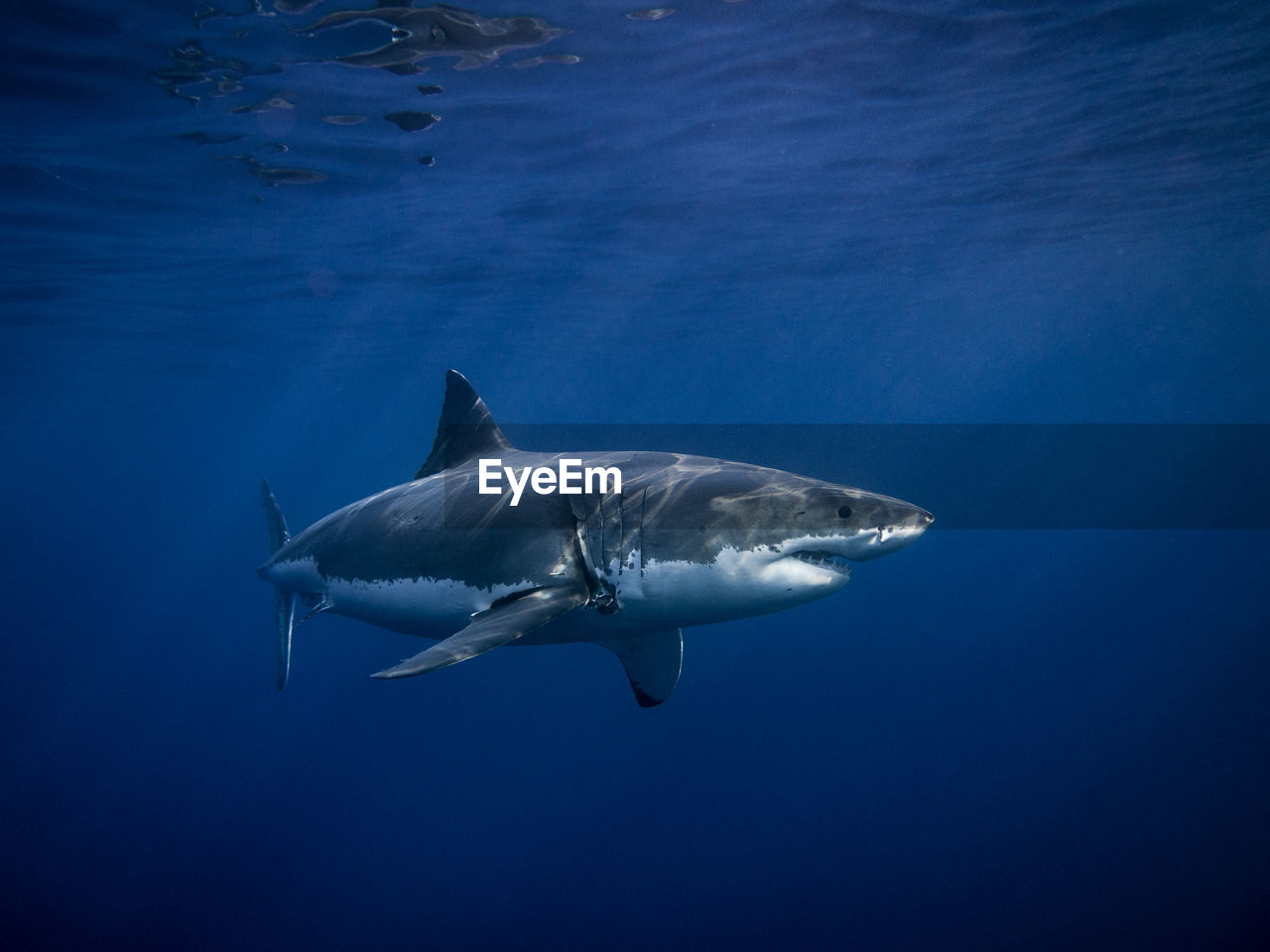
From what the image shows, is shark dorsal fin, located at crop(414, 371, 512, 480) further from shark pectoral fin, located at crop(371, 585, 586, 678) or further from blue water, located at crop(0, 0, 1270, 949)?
blue water, located at crop(0, 0, 1270, 949)

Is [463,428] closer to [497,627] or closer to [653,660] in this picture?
[653,660]

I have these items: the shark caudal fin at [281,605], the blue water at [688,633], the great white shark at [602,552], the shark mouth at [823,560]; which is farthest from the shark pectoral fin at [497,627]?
the blue water at [688,633]

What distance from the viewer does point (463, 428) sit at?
23.8 ft

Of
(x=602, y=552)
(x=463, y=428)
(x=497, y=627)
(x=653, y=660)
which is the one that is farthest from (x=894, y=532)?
(x=463, y=428)

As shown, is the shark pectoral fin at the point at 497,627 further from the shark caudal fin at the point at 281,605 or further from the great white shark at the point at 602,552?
the shark caudal fin at the point at 281,605

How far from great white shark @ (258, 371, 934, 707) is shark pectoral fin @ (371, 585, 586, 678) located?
15 mm

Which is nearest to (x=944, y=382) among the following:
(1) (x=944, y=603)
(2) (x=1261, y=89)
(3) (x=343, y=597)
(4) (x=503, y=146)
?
(1) (x=944, y=603)

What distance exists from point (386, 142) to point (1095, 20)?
44.1ft

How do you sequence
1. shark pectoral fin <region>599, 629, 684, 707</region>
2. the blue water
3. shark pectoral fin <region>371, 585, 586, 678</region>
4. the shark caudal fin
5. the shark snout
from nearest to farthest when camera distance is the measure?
shark pectoral fin <region>371, 585, 586, 678</region>, the shark snout, shark pectoral fin <region>599, 629, 684, 707</region>, the shark caudal fin, the blue water

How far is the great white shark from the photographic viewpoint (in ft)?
13.1

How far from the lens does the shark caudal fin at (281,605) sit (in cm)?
900

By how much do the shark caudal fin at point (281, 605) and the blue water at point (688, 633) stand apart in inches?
274

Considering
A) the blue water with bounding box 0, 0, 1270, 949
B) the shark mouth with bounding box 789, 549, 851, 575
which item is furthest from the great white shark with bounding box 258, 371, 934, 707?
the blue water with bounding box 0, 0, 1270, 949

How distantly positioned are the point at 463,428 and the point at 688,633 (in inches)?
808
